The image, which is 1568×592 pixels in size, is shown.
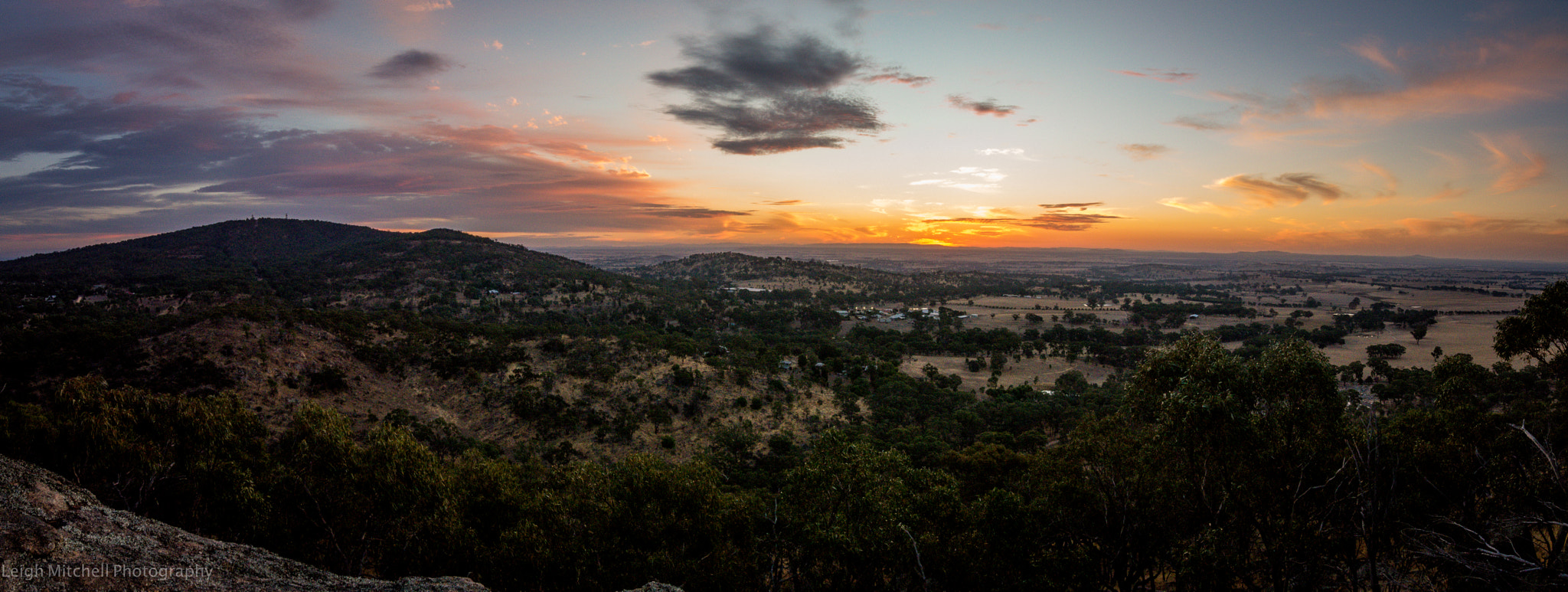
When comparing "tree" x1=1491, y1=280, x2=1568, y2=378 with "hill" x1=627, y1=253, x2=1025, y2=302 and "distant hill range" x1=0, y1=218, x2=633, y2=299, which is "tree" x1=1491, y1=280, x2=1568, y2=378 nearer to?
"distant hill range" x1=0, y1=218, x2=633, y2=299

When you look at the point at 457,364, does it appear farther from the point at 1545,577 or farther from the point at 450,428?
the point at 1545,577

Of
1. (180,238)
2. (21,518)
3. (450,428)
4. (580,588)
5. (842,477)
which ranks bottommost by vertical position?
(450,428)

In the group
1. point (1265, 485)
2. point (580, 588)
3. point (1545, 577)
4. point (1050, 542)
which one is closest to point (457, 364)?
point (580, 588)

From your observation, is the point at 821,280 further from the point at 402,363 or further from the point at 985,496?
the point at 985,496

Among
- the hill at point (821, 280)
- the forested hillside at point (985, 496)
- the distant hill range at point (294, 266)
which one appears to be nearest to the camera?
the forested hillside at point (985, 496)

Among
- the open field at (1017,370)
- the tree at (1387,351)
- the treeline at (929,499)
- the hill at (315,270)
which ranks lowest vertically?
the open field at (1017,370)

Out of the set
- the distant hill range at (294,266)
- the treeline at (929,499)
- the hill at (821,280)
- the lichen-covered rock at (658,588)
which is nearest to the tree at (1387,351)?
the treeline at (929,499)

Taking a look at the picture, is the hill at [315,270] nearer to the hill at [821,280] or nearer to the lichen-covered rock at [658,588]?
the hill at [821,280]
